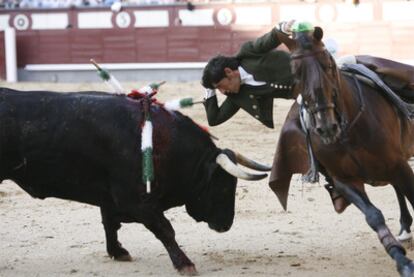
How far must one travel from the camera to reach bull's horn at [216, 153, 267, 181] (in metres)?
4.32

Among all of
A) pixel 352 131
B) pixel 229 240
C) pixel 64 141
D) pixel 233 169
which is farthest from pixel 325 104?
pixel 229 240

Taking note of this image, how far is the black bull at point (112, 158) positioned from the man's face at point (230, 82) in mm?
278

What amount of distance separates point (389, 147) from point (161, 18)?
11.8m

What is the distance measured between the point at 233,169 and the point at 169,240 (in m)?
0.48

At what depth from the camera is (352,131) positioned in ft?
12.4

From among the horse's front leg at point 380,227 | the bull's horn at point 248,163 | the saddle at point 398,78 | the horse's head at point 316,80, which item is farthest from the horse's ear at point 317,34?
the bull's horn at point 248,163

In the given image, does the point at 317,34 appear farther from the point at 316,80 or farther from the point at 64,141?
the point at 64,141

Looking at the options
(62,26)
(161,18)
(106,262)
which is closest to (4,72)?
(62,26)

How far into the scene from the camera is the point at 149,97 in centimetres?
459

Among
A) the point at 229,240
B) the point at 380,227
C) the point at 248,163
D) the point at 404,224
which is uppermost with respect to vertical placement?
the point at 248,163

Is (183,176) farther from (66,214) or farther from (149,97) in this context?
(66,214)

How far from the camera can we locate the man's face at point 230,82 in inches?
174

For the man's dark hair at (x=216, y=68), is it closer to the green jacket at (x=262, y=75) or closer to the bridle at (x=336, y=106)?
the green jacket at (x=262, y=75)

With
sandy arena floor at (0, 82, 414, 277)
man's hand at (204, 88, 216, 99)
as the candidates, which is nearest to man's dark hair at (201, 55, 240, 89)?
man's hand at (204, 88, 216, 99)
